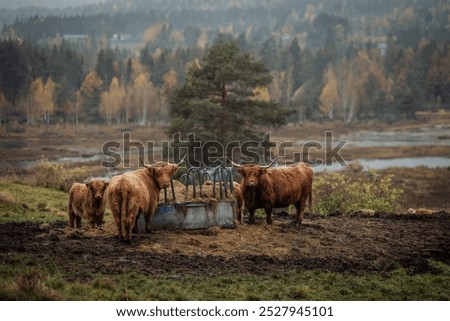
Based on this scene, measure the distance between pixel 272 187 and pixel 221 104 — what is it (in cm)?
1675

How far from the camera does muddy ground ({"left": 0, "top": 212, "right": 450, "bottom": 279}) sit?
11711 millimetres

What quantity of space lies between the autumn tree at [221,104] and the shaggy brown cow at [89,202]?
15217mm

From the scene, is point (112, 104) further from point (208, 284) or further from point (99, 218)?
point (208, 284)

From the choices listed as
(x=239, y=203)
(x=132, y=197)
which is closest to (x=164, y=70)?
(x=239, y=203)

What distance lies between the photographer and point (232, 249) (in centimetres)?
1302

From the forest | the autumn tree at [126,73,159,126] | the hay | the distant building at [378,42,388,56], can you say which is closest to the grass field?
the hay

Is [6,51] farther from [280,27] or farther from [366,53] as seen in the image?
[280,27]

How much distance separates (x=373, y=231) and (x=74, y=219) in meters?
6.29

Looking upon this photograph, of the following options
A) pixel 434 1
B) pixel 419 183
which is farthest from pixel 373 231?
pixel 434 1

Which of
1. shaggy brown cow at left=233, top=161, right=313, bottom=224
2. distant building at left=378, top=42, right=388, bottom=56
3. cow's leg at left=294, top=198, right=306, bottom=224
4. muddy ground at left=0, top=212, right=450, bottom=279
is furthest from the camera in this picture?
distant building at left=378, top=42, right=388, bottom=56

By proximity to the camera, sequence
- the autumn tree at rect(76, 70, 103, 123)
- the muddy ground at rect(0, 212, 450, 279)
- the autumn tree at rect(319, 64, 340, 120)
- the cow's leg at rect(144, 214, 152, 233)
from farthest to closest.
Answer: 1. the autumn tree at rect(319, 64, 340, 120)
2. the autumn tree at rect(76, 70, 103, 123)
3. the cow's leg at rect(144, 214, 152, 233)
4. the muddy ground at rect(0, 212, 450, 279)

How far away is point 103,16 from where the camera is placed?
129 meters

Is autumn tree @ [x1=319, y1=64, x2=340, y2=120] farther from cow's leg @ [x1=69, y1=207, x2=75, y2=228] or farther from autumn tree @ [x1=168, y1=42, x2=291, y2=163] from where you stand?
cow's leg @ [x1=69, y1=207, x2=75, y2=228]

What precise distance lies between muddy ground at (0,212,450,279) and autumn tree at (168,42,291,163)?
15.1 metres
